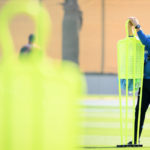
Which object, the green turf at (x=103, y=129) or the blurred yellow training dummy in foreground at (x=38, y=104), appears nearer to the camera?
the blurred yellow training dummy in foreground at (x=38, y=104)

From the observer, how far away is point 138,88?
543 centimetres

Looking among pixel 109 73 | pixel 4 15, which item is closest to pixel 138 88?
pixel 4 15

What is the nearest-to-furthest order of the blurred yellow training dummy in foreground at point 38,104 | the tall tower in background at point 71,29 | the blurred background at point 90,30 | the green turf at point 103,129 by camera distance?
the blurred yellow training dummy in foreground at point 38,104 → the green turf at point 103,129 → the tall tower in background at point 71,29 → the blurred background at point 90,30

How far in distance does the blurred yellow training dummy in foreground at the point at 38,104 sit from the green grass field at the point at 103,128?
3.21 meters

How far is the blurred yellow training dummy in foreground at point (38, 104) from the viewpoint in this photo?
235 cm

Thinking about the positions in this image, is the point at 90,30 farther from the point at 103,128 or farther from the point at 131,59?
the point at 131,59

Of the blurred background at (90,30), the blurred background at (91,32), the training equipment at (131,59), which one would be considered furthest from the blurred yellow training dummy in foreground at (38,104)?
the blurred background at (90,30)

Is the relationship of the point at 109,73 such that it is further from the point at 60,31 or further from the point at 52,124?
the point at 52,124

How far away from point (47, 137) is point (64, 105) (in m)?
0.17

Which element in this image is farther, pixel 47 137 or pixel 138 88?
pixel 138 88

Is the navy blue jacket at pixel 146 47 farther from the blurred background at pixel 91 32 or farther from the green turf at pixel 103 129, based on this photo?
the blurred background at pixel 91 32

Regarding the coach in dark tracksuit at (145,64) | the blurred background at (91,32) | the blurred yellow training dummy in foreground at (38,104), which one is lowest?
the blurred yellow training dummy in foreground at (38,104)

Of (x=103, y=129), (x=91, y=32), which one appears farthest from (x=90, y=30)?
(x=103, y=129)

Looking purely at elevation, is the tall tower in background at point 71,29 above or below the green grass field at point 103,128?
above
